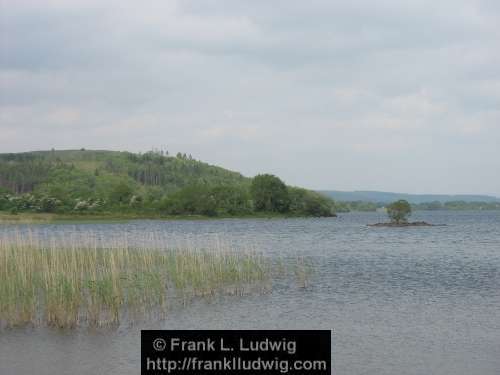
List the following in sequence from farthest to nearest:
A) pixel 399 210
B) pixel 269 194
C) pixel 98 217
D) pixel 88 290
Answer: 1. pixel 269 194
2. pixel 98 217
3. pixel 399 210
4. pixel 88 290

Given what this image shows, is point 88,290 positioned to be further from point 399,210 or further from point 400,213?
point 400,213

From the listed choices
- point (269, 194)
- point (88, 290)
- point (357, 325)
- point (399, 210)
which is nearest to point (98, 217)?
point (269, 194)

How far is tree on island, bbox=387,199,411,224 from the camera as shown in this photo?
91375mm

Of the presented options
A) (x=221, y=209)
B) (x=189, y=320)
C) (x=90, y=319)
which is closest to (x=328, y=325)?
(x=189, y=320)

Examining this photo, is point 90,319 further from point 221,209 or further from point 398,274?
point 221,209

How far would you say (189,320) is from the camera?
18109 mm

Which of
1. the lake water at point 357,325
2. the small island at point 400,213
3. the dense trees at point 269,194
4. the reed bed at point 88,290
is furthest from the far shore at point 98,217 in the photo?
the lake water at point 357,325

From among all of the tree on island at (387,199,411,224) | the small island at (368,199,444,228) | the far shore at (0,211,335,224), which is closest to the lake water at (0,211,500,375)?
the tree on island at (387,199,411,224)

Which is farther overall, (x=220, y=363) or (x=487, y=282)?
(x=487, y=282)

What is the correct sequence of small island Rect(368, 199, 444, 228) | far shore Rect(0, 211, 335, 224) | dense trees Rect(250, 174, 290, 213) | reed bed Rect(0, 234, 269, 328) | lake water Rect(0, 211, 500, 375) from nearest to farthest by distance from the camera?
lake water Rect(0, 211, 500, 375), reed bed Rect(0, 234, 269, 328), small island Rect(368, 199, 444, 228), far shore Rect(0, 211, 335, 224), dense trees Rect(250, 174, 290, 213)

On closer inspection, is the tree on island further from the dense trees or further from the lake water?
the lake water

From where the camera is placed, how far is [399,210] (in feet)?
303

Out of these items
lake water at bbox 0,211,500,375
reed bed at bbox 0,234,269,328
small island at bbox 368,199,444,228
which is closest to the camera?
lake water at bbox 0,211,500,375

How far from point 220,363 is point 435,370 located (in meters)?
5.08
